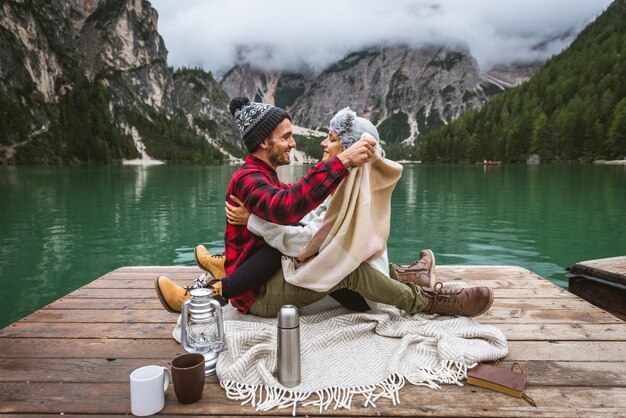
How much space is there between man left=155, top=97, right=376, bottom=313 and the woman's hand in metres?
0.09

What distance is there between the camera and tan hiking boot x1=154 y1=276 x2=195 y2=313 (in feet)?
14.1

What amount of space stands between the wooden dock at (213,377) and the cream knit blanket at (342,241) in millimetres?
1148

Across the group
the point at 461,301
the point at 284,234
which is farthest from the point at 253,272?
the point at 461,301

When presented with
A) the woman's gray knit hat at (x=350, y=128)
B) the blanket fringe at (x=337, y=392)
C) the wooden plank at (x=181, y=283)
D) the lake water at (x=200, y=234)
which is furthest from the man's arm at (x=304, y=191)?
the lake water at (x=200, y=234)

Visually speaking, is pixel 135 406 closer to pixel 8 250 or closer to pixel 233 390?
pixel 233 390

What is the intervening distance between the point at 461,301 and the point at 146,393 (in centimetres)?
312

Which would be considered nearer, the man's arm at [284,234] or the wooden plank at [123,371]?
the wooden plank at [123,371]

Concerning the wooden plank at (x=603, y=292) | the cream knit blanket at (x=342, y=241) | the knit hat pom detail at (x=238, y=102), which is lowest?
the wooden plank at (x=603, y=292)

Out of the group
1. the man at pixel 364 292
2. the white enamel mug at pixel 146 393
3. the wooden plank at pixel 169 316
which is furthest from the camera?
the wooden plank at pixel 169 316

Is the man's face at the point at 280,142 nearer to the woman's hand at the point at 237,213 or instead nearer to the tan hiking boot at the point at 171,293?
the woman's hand at the point at 237,213

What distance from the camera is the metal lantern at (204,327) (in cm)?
325

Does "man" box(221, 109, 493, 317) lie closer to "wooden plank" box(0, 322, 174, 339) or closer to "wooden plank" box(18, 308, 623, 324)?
"wooden plank" box(18, 308, 623, 324)

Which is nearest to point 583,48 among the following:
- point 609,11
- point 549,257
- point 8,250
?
point 609,11

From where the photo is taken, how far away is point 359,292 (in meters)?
4.04
